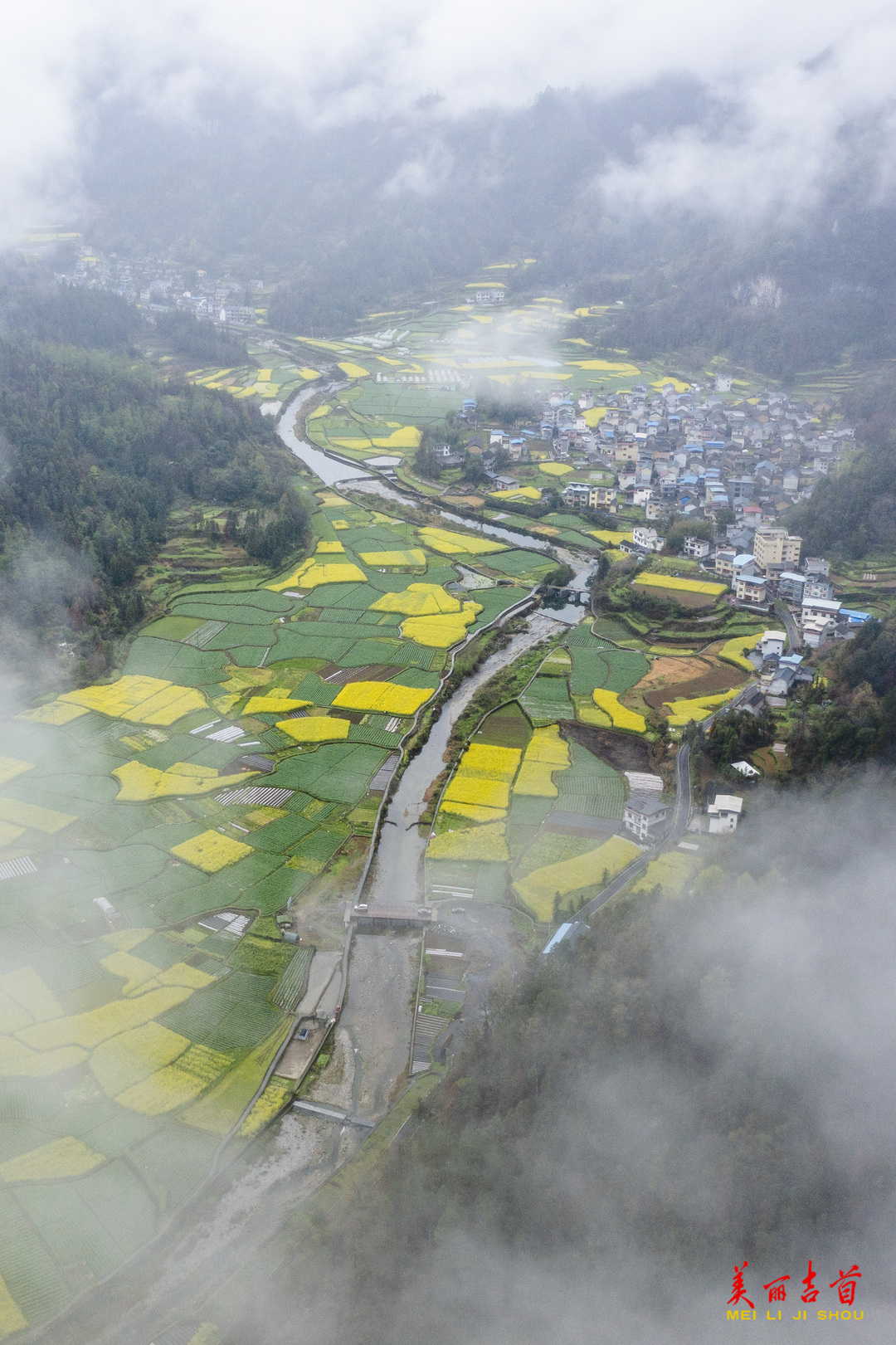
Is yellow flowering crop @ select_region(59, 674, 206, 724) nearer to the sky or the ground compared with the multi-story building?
nearer to the ground

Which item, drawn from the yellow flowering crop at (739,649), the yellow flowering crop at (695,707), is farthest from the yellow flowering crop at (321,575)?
the yellow flowering crop at (695,707)

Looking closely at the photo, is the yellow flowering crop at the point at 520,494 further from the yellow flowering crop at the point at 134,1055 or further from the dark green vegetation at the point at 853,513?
the yellow flowering crop at the point at 134,1055

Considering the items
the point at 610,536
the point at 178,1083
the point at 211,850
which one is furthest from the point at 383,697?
the point at 610,536

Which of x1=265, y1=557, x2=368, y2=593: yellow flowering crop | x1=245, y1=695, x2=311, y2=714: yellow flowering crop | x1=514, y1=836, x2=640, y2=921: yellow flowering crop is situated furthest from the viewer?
x1=265, y1=557, x2=368, y2=593: yellow flowering crop

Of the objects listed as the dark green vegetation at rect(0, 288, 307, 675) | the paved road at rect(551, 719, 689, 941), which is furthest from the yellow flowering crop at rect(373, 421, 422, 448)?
the paved road at rect(551, 719, 689, 941)

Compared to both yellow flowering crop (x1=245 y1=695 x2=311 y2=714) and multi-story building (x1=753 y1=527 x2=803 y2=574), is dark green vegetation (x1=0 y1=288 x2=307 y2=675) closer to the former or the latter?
yellow flowering crop (x1=245 y1=695 x2=311 y2=714)
